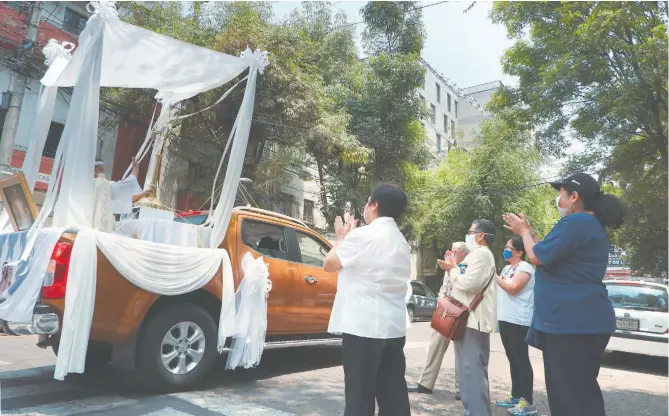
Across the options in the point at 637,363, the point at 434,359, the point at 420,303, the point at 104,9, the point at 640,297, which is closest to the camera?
the point at 104,9

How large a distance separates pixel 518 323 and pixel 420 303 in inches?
473

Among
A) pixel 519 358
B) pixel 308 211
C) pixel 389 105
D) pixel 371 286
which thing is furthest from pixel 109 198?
pixel 308 211

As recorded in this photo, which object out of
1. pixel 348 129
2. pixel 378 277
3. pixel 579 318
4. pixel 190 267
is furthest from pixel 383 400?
pixel 348 129

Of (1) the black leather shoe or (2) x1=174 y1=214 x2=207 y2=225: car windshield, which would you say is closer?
(1) the black leather shoe

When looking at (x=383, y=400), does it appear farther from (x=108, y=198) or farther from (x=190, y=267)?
(x=108, y=198)

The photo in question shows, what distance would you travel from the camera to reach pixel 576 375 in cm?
269

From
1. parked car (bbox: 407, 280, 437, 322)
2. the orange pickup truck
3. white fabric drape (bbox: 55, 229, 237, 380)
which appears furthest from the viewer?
parked car (bbox: 407, 280, 437, 322)

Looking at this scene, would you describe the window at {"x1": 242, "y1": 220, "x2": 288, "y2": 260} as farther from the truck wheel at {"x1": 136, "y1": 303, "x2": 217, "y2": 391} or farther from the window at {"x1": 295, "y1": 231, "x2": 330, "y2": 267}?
the truck wheel at {"x1": 136, "y1": 303, "x2": 217, "y2": 391}

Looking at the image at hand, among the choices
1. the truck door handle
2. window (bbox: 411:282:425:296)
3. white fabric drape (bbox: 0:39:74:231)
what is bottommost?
the truck door handle

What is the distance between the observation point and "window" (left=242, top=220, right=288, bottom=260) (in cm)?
528

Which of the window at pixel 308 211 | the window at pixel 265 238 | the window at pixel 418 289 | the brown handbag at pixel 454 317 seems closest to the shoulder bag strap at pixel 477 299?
the brown handbag at pixel 454 317

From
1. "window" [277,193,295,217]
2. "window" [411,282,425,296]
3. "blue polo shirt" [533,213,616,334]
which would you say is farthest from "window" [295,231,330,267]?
"window" [277,193,295,217]

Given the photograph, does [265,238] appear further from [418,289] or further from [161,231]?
[418,289]

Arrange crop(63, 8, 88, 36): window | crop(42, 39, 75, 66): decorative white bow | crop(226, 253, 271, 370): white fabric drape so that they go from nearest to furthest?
crop(226, 253, 271, 370): white fabric drape
crop(42, 39, 75, 66): decorative white bow
crop(63, 8, 88, 36): window
